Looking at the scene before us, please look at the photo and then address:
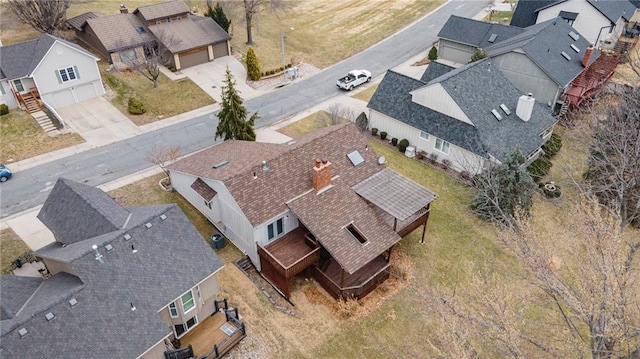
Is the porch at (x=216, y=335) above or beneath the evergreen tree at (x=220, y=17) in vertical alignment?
beneath

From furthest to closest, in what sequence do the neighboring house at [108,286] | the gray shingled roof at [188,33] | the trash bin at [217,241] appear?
the gray shingled roof at [188,33], the trash bin at [217,241], the neighboring house at [108,286]

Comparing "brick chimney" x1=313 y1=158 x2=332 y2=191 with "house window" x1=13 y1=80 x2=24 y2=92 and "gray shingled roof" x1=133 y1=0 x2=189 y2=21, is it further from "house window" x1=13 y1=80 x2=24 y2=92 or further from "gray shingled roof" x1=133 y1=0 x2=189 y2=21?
"gray shingled roof" x1=133 y1=0 x2=189 y2=21

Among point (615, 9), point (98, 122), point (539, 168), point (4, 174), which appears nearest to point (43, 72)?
point (98, 122)

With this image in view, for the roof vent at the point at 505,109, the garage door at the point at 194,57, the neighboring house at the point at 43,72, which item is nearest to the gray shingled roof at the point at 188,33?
the garage door at the point at 194,57

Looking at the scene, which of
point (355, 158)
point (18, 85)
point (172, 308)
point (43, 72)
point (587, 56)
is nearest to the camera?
point (172, 308)

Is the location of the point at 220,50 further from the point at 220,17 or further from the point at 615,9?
the point at 615,9

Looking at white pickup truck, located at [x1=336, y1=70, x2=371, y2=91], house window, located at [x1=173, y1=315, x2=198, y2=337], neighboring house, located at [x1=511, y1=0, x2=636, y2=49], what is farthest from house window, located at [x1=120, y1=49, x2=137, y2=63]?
neighboring house, located at [x1=511, y1=0, x2=636, y2=49]

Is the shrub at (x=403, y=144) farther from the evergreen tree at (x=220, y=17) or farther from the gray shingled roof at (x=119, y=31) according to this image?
the gray shingled roof at (x=119, y=31)
